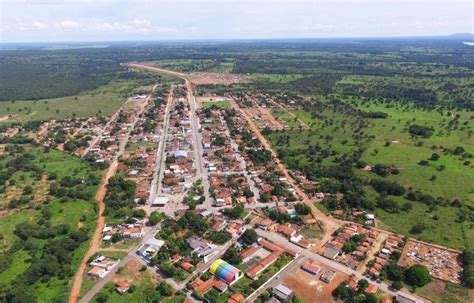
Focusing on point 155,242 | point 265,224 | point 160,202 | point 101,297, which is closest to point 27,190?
point 160,202

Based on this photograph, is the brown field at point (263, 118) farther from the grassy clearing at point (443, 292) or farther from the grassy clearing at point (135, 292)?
the grassy clearing at point (135, 292)

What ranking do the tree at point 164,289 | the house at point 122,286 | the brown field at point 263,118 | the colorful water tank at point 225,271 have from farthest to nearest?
1. the brown field at point 263,118
2. the colorful water tank at point 225,271
3. the house at point 122,286
4. the tree at point 164,289

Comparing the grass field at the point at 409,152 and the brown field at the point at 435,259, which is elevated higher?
the grass field at the point at 409,152

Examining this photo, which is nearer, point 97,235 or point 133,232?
point 133,232

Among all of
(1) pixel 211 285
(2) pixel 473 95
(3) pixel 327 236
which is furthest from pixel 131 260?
(2) pixel 473 95

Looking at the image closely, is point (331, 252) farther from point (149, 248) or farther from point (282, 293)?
point (149, 248)

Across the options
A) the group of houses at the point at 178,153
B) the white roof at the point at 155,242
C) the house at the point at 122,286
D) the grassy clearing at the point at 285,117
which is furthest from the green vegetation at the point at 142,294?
the grassy clearing at the point at 285,117

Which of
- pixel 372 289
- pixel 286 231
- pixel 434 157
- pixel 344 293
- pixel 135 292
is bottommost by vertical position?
pixel 135 292
